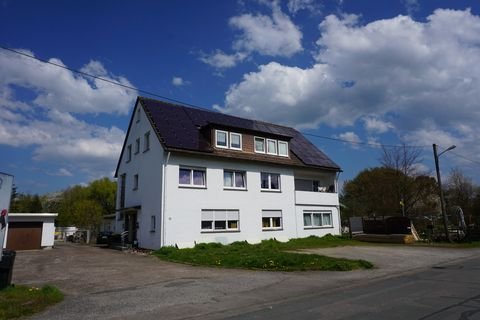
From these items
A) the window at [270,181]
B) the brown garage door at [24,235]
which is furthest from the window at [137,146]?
the brown garage door at [24,235]

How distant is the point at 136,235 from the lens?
25688mm

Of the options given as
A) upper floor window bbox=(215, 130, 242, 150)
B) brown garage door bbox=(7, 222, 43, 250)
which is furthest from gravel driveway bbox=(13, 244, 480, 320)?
brown garage door bbox=(7, 222, 43, 250)

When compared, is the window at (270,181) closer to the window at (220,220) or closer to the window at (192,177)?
the window at (220,220)

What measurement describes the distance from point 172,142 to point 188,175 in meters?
2.28

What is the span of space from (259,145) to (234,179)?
384cm

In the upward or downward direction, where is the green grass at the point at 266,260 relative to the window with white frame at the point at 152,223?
downward

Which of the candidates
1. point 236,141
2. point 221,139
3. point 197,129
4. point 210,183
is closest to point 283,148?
point 236,141

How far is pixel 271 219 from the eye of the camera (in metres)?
27.1

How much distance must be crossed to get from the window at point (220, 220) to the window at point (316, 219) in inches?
272

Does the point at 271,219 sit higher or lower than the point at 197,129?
lower

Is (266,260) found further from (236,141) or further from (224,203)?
(236,141)

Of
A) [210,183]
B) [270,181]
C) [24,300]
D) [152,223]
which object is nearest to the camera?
[24,300]

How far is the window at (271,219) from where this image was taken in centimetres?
2661

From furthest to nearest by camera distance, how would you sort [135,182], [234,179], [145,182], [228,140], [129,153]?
[129,153] < [135,182] < [228,140] < [234,179] < [145,182]
